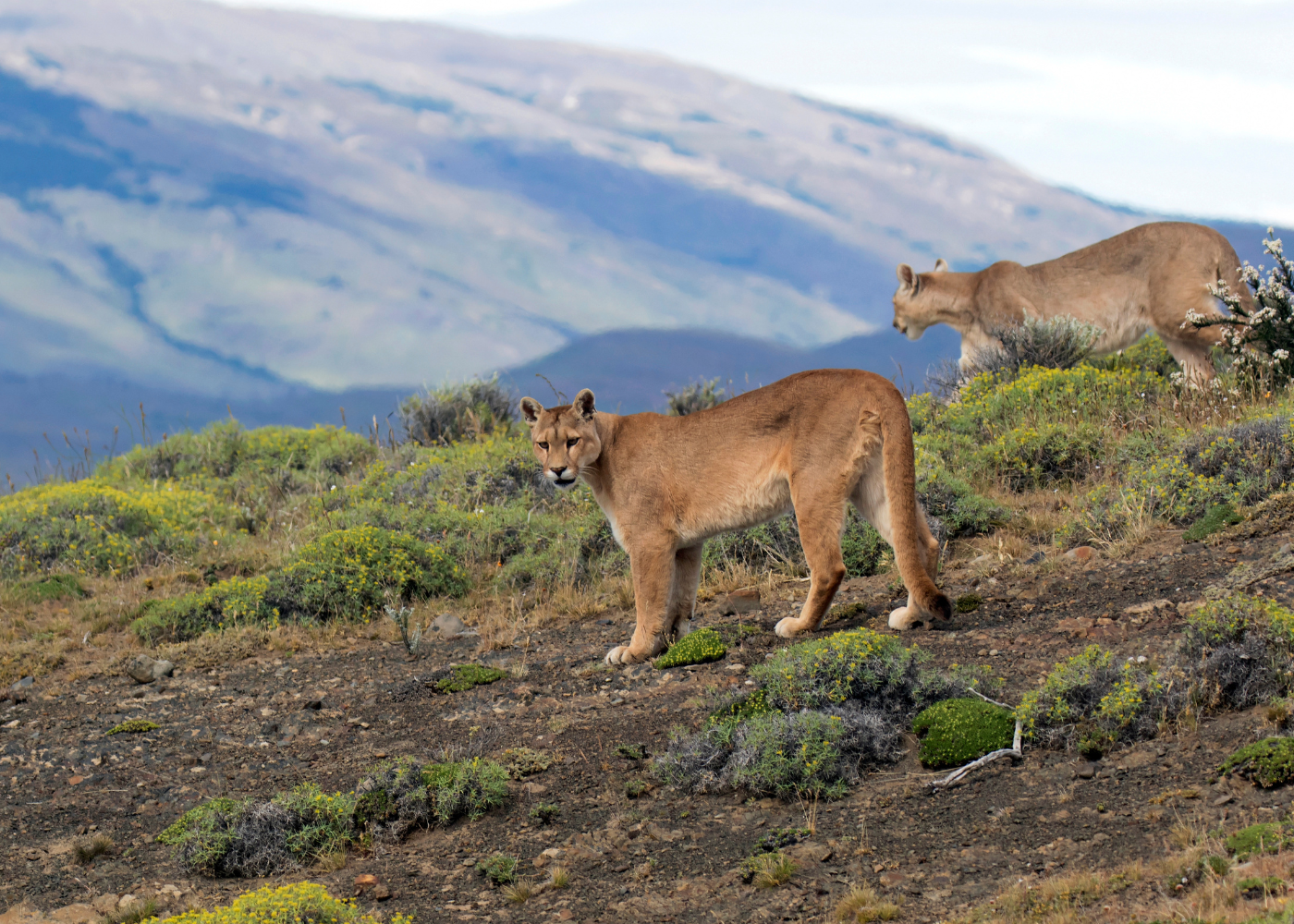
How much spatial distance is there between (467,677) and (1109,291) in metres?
10.3

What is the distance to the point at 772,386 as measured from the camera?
25.5ft

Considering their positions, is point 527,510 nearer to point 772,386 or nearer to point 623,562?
point 623,562

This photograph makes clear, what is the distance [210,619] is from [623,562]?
397 cm

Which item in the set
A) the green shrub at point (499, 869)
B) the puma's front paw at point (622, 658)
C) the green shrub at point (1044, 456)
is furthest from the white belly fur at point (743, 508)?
the green shrub at point (1044, 456)

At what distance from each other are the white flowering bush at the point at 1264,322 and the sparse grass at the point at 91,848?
1119cm

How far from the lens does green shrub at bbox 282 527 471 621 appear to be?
1053 centimetres

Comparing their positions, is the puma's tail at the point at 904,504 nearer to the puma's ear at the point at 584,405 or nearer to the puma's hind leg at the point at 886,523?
the puma's hind leg at the point at 886,523

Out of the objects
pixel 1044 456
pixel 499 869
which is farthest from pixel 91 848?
pixel 1044 456

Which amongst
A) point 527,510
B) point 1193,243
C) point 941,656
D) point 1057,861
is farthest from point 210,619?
point 1193,243

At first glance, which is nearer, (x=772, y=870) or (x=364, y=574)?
(x=772, y=870)

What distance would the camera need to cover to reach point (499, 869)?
537 cm

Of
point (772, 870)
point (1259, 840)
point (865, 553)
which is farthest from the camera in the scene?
point (865, 553)

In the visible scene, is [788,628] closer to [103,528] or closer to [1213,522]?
[1213,522]

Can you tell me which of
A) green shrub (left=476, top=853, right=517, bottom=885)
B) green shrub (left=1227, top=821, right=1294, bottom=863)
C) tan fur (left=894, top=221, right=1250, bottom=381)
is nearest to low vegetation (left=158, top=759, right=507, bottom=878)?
green shrub (left=476, top=853, right=517, bottom=885)
